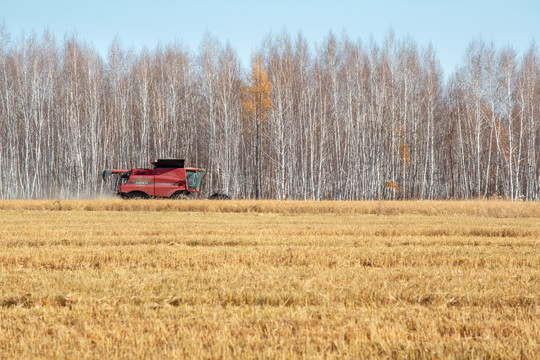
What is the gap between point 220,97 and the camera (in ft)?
106

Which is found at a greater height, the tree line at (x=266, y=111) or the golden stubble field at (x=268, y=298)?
the tree line at (x=266, y=111)

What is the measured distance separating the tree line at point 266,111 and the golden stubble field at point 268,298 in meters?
20.5

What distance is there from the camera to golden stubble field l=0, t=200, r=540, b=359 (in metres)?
3.68

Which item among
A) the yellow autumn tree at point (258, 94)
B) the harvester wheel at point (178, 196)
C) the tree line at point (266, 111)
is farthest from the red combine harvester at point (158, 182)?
the yellow autumn tree at point (258, 94)

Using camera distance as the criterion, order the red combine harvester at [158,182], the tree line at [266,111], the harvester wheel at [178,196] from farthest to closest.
→ the tree line at [266,111], the harvester wheel at [178,196], the red combine harvester at [158,182]

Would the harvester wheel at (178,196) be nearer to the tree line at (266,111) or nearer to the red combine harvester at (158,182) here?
the red combine harvester at (158,182)

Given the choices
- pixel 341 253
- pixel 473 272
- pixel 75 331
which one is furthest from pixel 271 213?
pixel 75 331

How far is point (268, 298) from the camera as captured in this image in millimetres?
4973

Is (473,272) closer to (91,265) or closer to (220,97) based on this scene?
(91,265)

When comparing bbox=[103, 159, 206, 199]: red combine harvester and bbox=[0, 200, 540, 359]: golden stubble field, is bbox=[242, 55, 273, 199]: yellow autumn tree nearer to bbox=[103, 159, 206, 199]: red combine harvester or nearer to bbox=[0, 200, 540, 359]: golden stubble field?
bbox=[103, 159, 206, 199]: red combine harvester

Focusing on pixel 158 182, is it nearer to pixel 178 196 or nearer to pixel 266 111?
pixel 178 196

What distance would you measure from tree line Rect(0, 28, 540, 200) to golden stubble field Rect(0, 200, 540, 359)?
20467mm

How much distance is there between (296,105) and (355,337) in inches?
1132

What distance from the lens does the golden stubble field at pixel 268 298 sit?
3.68 metres
